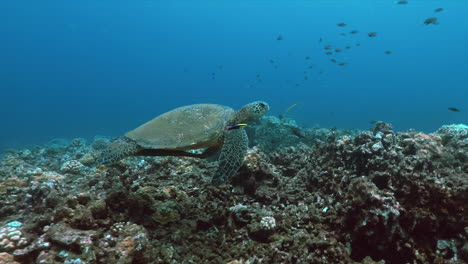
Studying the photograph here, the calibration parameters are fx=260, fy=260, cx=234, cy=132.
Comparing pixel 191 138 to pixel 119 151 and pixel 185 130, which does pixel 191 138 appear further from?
pixel 119 151

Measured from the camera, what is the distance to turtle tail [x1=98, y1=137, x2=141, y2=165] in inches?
184

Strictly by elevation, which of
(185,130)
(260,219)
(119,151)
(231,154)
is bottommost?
(260,219)

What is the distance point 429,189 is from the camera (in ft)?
12.1

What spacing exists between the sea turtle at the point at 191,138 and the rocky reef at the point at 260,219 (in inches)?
25.9

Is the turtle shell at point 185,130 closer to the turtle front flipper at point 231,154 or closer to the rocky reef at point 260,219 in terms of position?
the turtle front flipper at point 231,154

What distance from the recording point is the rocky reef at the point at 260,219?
10.9 ft

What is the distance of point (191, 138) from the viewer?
5.04 meters

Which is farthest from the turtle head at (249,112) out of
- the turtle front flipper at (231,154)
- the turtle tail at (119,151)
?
the turtle tail at (119,151)

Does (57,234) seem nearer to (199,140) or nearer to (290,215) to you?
(199,140)

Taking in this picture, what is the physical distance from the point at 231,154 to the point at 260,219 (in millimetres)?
1298

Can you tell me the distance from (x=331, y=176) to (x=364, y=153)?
0.87 meters

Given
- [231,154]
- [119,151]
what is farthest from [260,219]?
[119,151]

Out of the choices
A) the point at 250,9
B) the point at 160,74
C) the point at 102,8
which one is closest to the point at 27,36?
the point at 102,8

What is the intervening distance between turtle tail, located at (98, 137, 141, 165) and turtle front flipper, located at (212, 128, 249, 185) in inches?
64.6
